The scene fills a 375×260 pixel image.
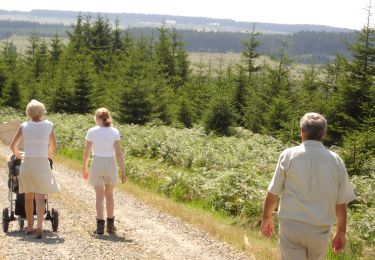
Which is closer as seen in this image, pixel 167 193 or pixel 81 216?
pixel 81 216

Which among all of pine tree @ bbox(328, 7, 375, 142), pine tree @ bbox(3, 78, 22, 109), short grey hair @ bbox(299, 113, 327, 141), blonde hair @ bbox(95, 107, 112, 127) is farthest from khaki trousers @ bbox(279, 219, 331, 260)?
pine tree @ bbox(3, 78, 22, 109)

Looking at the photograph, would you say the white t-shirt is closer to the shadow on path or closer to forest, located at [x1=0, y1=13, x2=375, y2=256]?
the shadow on path

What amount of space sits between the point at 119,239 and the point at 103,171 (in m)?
1.20

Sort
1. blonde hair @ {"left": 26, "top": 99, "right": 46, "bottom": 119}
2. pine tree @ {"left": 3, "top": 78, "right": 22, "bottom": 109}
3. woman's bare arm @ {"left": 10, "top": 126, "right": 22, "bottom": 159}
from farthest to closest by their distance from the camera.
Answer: pine tree @ {"left": 3, "top": 78, "right": 22, "bottom": 109} → woman's bare arm @ {"left": 10, "top": 126, "right": 22, "bottom": 159} → blonde hair @ {"left": 26, "top": 99, "right": 46, "bottom": 119}

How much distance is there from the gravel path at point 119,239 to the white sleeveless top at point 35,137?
142 centimetres

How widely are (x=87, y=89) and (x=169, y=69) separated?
1301cm

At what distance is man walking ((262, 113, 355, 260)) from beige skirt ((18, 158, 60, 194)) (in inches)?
175

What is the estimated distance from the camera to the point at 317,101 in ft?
80.3

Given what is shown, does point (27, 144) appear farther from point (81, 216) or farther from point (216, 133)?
point (216, 133)

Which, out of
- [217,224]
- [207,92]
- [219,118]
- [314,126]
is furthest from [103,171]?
[207,92]

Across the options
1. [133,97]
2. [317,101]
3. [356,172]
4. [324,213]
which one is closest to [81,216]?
[324,213]

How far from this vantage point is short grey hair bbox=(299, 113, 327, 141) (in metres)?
5.11

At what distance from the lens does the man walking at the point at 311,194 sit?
5105 mm

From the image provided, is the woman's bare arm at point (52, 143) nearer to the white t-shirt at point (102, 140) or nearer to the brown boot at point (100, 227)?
the white t-shirt at point (102, 140)
